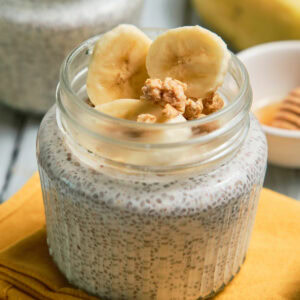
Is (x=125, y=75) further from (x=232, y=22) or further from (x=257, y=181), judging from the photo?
(x=232, y=22)

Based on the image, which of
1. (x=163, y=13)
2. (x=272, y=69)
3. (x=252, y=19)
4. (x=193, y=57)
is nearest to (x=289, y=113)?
(x=272, y=69)

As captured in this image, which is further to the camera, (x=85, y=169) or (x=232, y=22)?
(x=232, y=22)

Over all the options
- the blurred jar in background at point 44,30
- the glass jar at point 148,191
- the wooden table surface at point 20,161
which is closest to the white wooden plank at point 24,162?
the wooden table surface at point 20,161

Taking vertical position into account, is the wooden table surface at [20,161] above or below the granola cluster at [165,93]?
below

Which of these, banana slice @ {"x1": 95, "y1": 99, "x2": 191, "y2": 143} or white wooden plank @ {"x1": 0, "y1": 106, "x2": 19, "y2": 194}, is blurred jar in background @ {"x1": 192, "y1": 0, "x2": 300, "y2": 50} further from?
banana slice @ {"x1": 95, "y1": 99, "x2": 191, "y2": 143}

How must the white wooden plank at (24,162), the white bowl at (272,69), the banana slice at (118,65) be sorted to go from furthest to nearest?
the white bowl at (272,69)
the white wooden plank at (24,162)
the banana slice at (118,65)

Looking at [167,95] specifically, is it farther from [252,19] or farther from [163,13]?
[163,13]

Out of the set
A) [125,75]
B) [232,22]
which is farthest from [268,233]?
[232,22]

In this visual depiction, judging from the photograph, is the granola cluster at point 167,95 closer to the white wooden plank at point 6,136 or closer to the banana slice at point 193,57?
the banana slice at point 193,57
